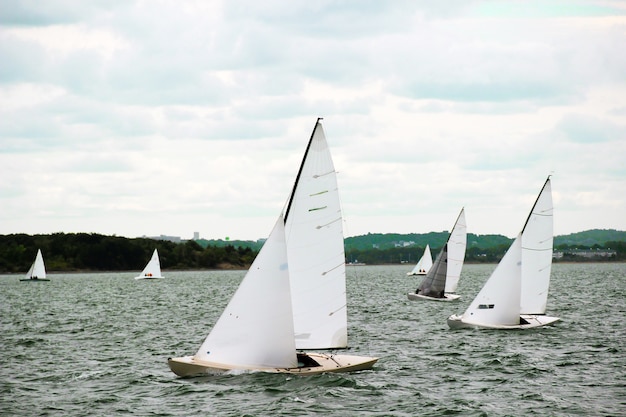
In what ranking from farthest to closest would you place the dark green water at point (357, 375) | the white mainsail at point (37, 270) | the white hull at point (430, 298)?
the white mainsail at point (37, 270) < the white hull at point (430, 298) < the dark green water at point (357, 375)

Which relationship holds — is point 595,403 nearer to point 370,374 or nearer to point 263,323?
point 370,374

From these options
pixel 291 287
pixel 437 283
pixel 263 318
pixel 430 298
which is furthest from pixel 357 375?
pixel 437 283

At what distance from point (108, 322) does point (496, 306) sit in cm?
2648

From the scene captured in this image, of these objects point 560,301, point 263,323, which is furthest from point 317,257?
point 560,301

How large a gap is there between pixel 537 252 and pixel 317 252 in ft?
82.7

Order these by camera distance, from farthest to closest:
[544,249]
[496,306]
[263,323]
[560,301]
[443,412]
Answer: [560,301] < [544,249] < [496,306] < [263,323] < [443,412]

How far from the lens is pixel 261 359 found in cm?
3022

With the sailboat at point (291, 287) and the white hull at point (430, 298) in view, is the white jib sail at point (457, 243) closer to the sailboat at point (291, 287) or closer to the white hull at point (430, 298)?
the white hull at point (430, 298)

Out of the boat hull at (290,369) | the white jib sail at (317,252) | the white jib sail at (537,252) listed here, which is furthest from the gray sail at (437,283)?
Answer: the white jib sail at (317,252)

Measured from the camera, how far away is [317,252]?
100 ft

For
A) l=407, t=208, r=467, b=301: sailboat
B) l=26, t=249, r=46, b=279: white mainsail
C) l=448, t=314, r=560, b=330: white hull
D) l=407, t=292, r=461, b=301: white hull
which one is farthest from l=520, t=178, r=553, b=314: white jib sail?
l=26, t=249, r=46, b=279: white mainsail

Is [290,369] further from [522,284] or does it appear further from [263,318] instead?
[522,284]

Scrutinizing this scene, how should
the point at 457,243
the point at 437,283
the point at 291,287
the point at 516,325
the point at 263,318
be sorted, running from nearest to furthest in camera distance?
the point at 263,318 → the point at 291,287 → the point at 516,325 → the point at 437,283 → the point at 457,243

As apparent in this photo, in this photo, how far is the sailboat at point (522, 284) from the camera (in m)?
47.8
